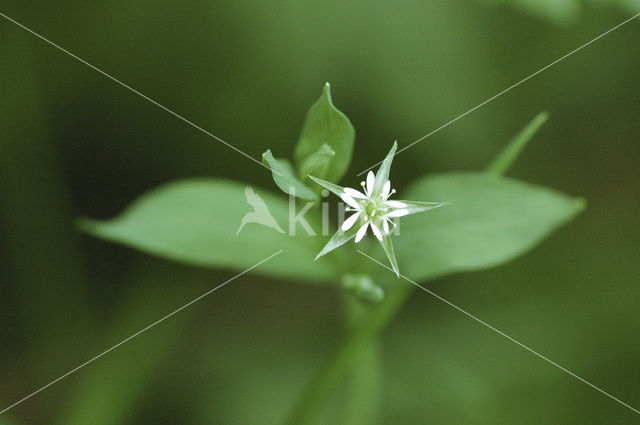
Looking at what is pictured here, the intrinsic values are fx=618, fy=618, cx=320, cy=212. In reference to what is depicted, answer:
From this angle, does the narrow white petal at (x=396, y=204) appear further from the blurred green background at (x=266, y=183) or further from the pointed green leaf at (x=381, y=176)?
the blurred green background at (x=266, y=183)

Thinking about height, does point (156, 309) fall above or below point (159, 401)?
above

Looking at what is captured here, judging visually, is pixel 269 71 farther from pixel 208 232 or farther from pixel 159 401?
pixel 159 401

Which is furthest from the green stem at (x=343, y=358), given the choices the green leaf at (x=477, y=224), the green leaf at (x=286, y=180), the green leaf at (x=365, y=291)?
the green leaf at (x=286, y=180)

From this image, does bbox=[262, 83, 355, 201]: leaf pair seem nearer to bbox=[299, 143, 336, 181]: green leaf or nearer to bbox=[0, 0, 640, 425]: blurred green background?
bbox=[299, 143, 336, 181]: green leaf

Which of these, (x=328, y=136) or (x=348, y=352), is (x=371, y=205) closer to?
(x=328, y=136)

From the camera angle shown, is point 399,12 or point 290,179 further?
point 399,12

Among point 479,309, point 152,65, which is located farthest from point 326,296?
point 152,65

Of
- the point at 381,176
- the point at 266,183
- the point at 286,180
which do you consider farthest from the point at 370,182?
the point at 266,183
